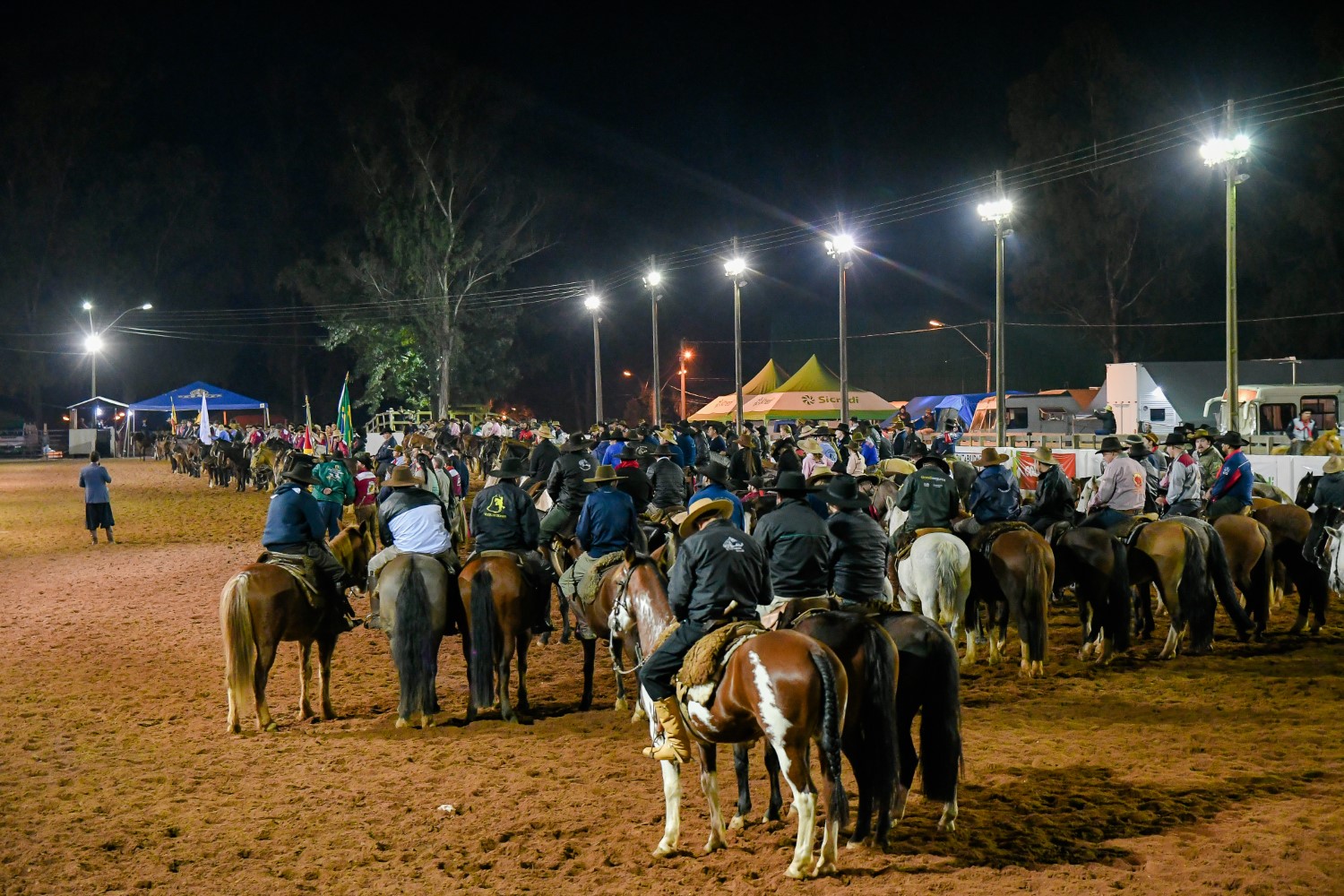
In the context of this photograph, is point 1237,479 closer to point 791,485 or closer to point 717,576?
point 791,485

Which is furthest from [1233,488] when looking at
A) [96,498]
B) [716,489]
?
[96,498]

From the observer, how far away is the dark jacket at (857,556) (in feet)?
25.3

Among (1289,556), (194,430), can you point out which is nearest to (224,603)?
(1289,556)

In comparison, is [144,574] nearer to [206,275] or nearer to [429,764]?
[429,764]

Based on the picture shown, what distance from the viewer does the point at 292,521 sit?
9359mm

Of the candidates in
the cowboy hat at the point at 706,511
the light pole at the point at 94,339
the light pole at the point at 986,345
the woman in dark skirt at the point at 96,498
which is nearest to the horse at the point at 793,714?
the cowboy hat at the point at 706,511

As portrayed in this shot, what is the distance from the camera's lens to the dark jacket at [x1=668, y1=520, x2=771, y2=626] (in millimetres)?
6543

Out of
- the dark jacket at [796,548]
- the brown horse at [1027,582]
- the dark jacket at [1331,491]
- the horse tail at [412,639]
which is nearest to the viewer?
the dark jacket at [796,548]

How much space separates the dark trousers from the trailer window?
106 feet

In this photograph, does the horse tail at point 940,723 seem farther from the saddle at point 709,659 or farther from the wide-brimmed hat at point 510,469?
the wide-brimmed hat at point 510,469

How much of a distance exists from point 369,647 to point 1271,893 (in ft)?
31.7

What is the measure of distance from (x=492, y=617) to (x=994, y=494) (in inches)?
227

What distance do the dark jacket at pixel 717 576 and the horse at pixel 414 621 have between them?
306 cm

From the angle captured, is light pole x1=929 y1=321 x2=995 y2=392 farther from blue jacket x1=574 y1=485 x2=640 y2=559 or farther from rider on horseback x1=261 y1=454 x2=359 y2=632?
rider on horseback x1=261 y1=454 x2=359 y2=632
